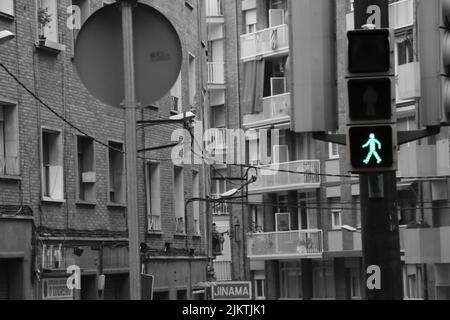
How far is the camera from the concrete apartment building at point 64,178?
25.3 meters

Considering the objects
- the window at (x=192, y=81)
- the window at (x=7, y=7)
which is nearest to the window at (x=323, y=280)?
the window at (x=192, y=81)

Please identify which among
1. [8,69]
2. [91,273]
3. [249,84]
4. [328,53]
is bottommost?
[91,273]

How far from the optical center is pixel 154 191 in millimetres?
34719

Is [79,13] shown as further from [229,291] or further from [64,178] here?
[229,291]

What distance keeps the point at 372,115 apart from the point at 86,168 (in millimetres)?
21012

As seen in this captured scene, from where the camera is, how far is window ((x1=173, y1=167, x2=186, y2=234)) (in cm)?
3684

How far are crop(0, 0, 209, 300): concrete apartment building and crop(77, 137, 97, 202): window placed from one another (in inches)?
0.8

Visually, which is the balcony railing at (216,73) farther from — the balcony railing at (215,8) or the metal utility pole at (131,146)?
the metal utility pole at (131,146)

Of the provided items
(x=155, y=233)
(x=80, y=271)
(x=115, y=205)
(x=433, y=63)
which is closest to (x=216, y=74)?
(x=155, y=233)

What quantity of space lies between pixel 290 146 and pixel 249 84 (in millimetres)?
3561

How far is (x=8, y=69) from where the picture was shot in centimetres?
2506

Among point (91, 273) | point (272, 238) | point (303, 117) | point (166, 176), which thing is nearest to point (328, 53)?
point (303, 117)

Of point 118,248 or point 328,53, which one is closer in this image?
point 328,53
